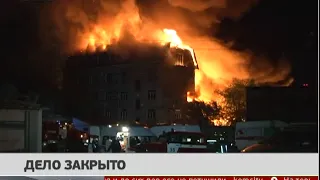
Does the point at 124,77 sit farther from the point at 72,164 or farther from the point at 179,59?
the point at 72,164

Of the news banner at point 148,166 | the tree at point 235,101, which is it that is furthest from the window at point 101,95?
the tree at point 235,101

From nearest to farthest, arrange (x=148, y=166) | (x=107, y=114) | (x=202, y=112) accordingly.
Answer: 1. (x=148, y=166)
2. (x=202, y=112)
3. (x=107, y=114)

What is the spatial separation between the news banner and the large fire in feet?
1.60

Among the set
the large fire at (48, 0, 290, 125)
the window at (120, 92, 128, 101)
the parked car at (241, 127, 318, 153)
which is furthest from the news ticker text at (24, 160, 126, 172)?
the parked car at (241, 127, 318, 153)

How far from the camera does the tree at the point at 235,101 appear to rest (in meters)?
3.62

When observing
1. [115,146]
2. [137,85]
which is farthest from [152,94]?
[115,146]

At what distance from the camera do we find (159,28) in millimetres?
3783

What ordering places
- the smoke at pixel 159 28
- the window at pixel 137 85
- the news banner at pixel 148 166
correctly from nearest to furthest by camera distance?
the news banner at pixel 148 166, the window at pixel 137 85, the smoke at pixel 159 28

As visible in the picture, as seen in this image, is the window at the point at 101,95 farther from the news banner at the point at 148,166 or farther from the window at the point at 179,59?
the window at the point at 179,59

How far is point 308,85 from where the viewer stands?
3.63 meters

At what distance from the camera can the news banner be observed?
3529mm

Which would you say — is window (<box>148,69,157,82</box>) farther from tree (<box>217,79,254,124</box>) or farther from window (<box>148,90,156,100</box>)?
tree (<box>217,79,254,124</box>)

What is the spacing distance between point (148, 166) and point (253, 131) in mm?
820

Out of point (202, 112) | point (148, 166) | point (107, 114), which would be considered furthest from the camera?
point (107, 114)
